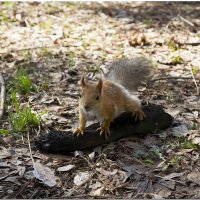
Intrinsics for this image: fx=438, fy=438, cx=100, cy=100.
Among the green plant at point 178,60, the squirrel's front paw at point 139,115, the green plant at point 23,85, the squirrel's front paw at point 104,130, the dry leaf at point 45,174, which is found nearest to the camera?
the dry leaf at point 45,174

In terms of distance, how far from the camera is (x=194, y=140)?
380cm

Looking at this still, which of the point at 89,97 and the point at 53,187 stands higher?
the point at 89,97

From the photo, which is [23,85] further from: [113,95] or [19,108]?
[113,95]

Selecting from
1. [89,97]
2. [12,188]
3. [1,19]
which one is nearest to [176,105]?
[89,97]

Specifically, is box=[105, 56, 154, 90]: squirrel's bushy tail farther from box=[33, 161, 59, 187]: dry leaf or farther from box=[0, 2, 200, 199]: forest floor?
box=[33, 161, 59, 187]: dry leaf

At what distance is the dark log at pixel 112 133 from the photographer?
3.52m

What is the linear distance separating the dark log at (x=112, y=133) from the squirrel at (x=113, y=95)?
5 cm

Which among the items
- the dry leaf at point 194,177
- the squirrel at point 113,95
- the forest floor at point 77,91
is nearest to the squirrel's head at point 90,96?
the squirrel at point 113,95

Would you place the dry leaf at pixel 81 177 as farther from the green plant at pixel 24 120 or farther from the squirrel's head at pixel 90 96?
the green plant at pixel 24 120

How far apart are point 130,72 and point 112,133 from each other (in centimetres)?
87

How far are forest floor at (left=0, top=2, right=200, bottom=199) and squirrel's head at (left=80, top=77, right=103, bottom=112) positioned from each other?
0.38m

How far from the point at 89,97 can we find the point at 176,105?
131 centimetres

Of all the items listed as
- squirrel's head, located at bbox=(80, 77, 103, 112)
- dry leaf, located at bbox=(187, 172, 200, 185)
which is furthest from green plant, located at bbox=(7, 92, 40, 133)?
dry leaf, located at bbox=(187, 172, 200, 185)

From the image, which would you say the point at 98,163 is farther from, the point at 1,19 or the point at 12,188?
the point at 1,19
